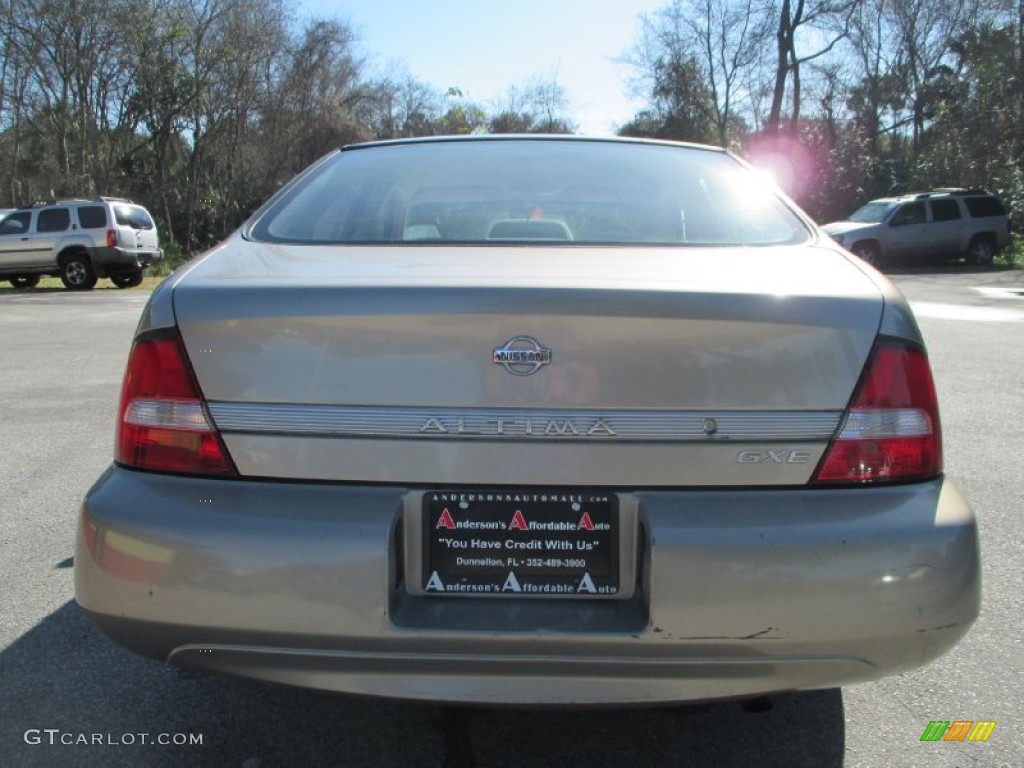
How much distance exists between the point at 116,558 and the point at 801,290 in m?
1.57

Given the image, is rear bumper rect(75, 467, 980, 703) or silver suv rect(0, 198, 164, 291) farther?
silver suv rect(0, 198, 164, 291)

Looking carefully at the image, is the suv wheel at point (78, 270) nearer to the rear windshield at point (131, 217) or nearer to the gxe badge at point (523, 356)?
the rear windshield at point (131, 217)

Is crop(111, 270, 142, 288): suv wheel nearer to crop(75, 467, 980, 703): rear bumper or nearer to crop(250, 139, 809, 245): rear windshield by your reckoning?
crop(250, 139, 809, 245): rear windshield

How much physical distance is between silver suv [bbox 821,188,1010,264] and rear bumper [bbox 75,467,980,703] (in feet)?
69.9

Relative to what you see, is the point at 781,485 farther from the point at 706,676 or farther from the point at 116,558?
the point at 116,558

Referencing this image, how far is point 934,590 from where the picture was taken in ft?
6.21

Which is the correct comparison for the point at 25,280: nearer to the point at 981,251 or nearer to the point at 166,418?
the point at 166,418

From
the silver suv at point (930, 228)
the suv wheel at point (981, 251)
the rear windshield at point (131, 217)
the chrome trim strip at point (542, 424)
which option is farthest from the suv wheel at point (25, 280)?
the suv wheel at point (981, 251)

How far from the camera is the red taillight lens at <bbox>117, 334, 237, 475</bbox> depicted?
1970 mm

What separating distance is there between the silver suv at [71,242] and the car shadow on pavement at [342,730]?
18.3 m

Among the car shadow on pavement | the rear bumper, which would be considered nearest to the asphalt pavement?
the car shadow on pavement

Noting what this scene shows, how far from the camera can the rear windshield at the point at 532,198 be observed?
8.27 feet

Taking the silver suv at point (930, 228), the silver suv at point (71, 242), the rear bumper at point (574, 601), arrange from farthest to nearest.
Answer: the silver suv at point (930, 228)
the silver suv at point (71, 242)
the rear bumper at point (574, 601)

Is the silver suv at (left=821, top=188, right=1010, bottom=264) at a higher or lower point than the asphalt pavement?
higher
